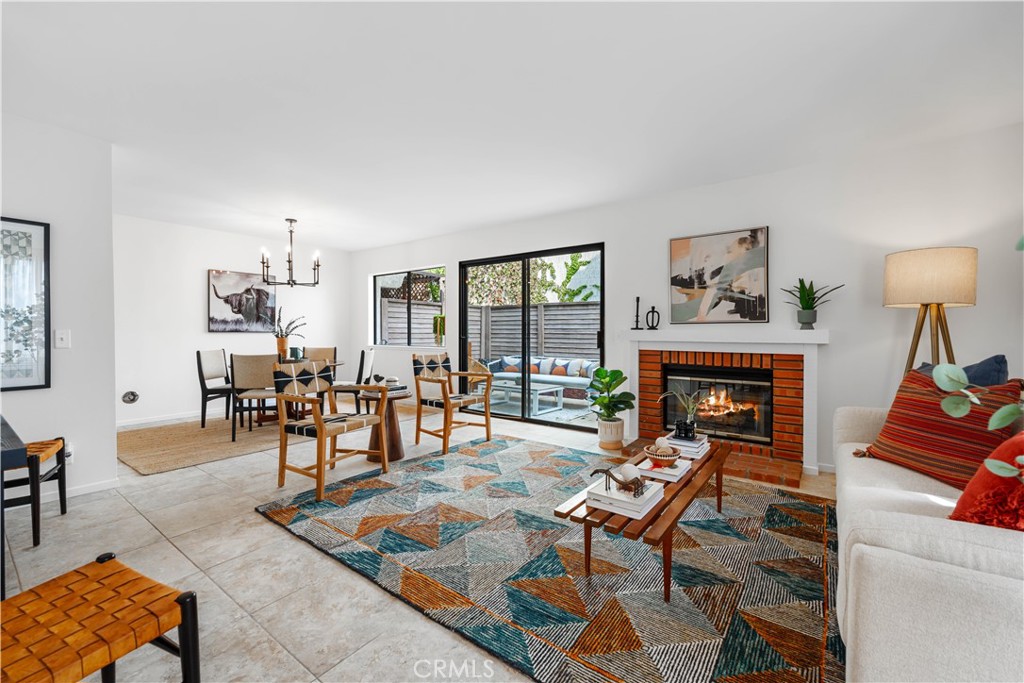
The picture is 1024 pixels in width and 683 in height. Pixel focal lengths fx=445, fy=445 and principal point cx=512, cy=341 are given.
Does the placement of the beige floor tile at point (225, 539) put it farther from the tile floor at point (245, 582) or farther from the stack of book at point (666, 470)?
the stack of book at point (666, 470)

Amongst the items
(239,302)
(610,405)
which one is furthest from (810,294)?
(239,302)

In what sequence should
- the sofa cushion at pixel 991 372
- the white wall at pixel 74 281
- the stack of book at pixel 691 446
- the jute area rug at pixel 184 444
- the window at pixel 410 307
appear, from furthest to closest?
the window at pixel 410 307, the jute area rug at pixel 184 444, the white wall at pixel 74 281, the stack of book at pixel 691 446, the sofa cushion at pixel 991 372

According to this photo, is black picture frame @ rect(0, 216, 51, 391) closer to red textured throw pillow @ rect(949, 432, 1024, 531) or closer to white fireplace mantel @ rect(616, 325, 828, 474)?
white fireplace mantel @ rect(616, 325, 828, 474)

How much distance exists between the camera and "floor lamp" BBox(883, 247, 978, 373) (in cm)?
274

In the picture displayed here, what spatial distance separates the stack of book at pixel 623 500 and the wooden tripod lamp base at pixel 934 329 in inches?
90.4

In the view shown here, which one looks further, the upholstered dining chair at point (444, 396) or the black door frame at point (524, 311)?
the black door frame at point (524, 311)

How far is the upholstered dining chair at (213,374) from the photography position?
5.11 metres

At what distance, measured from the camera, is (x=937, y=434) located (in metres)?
2.02

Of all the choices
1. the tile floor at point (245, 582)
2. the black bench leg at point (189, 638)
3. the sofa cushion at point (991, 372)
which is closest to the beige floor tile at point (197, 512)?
the tile floor at point (245, 582)

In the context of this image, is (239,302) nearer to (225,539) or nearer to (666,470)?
(225,539)

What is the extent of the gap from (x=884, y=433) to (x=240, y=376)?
18.1ft

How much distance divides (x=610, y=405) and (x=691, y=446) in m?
1.77

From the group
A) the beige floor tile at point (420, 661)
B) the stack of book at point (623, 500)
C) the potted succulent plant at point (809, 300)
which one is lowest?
the beige floor tile at point (420, 661)

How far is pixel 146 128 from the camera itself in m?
2.97
